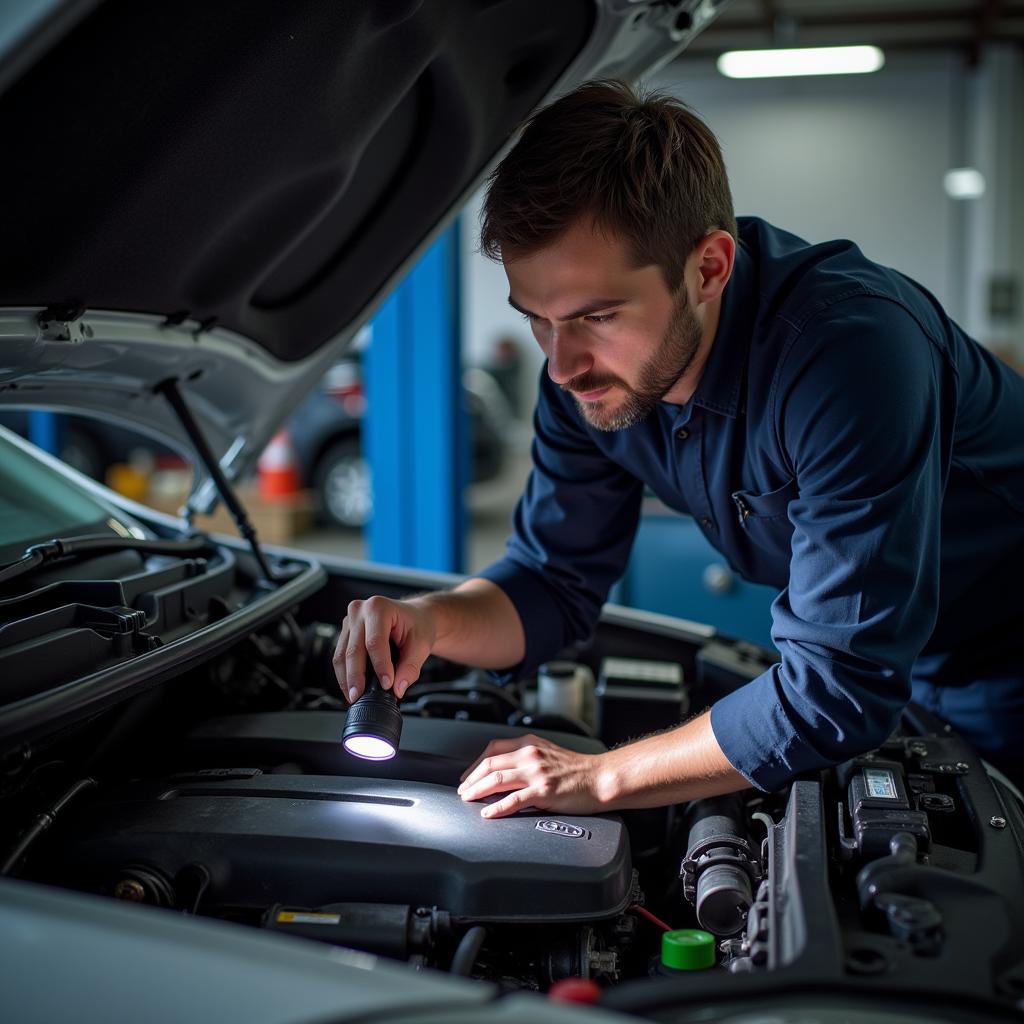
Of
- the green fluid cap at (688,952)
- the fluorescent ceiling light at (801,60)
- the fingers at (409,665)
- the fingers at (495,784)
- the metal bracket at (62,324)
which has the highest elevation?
the fluorescent ceiling light at (801,60)

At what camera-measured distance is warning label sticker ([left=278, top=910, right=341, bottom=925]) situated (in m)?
1.07

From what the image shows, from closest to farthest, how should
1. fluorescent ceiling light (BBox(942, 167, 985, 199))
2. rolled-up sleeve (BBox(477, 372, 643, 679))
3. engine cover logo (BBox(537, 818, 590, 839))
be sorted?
engine cover logo (BBox(537, 818, 590, 839)) → rolled-up sleeve (BBox(477, 372, 643, 679)) → fluorescent ceiling light (BBox(942, 167, 985, 199))

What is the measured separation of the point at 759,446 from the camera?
4.58 ft

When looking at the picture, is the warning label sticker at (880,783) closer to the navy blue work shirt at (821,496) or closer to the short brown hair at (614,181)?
the navy blue work shirt at (821,496)

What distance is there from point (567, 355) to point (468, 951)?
26.9 inches

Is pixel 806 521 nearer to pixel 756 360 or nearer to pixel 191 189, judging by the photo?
pixel 756 360

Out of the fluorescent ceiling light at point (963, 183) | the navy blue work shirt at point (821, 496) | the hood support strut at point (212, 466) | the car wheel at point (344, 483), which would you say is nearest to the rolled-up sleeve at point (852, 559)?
the navy blue work shirt at point (821, 496)

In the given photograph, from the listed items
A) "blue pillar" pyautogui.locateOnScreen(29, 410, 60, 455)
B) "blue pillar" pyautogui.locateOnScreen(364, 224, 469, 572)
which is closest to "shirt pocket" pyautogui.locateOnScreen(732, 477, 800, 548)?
"blue pillar" pyautogui.locateOnScreen(364, 224, 469, 572)

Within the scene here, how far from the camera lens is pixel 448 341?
3.72 m

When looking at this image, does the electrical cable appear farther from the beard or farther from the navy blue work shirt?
the beard

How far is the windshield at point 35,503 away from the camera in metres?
1.58

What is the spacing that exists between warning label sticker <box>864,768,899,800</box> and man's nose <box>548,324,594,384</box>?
1.96ft

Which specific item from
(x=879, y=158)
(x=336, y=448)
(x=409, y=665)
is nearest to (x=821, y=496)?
(x=409, y=665)

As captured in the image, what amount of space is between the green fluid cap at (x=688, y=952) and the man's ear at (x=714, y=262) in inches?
29.5
